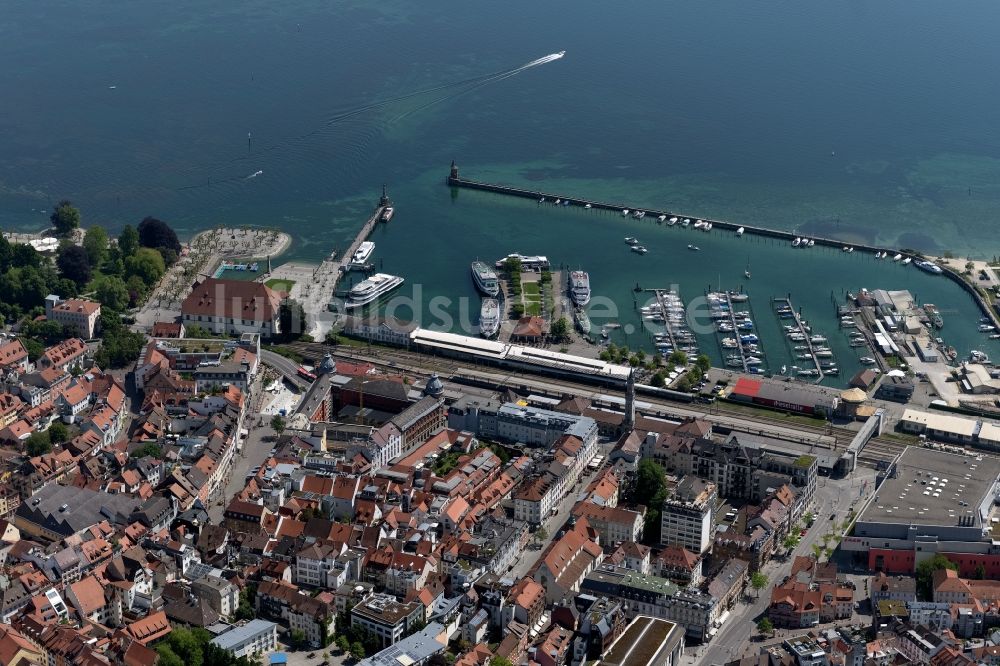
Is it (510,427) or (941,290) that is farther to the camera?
(941,290)

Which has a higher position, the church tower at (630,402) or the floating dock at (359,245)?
the church tower at (630,402)

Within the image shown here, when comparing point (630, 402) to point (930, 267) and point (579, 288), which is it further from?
point (930, 267)

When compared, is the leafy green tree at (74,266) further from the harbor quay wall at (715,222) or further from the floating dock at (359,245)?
the harbor quay wall at (715,222)

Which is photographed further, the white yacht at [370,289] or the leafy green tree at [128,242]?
the leafy green tree at [128,242]

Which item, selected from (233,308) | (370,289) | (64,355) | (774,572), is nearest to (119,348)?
(64,355)

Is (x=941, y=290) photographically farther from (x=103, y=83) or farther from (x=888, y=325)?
(x=103, y=83)

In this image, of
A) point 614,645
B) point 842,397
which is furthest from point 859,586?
point 842,397

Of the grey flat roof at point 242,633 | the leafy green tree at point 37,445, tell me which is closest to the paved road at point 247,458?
the leafy green tree at point 37,445
